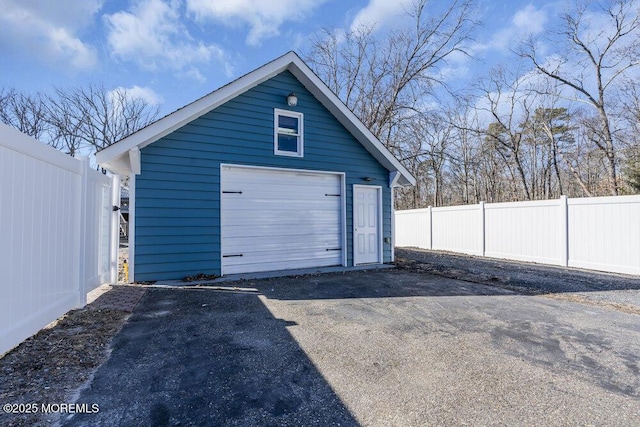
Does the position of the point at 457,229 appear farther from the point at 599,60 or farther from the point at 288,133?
the point at 599,60

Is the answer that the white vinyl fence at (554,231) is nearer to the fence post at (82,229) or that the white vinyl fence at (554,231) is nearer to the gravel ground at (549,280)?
the gravel ground at (549,280)

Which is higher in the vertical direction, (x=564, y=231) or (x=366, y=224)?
(x=366, y=224)

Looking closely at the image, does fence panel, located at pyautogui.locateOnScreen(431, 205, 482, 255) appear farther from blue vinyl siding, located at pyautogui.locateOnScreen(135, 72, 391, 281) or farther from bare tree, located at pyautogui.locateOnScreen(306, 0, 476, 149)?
bare tree, located at pyautogui.locateOnScreen(306, 0, 476, 149)

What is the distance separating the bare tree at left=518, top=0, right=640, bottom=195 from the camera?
44.8ft

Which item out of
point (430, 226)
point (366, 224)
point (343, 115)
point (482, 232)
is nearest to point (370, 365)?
point (366, 224)

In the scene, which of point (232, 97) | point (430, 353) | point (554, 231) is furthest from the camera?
point (554, 231)

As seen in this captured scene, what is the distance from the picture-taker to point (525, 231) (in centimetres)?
923

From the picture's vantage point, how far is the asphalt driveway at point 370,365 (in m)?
2.08

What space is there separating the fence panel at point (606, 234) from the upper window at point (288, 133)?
23.4ft

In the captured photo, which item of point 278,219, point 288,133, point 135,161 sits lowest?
point 278,219

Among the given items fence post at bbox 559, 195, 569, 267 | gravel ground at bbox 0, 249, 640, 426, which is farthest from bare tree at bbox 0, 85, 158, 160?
fence post at bbox 559, 195, 569, 267

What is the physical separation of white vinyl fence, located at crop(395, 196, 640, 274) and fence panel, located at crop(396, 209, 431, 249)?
2.66 ft

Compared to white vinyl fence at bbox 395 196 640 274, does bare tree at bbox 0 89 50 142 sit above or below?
above

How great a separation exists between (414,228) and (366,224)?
6517 millimetres
